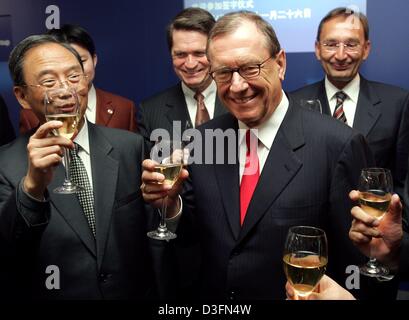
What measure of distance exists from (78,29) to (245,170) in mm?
1889

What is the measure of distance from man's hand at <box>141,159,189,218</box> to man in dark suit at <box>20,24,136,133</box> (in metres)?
1.54

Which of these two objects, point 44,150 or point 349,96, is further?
point 349,96

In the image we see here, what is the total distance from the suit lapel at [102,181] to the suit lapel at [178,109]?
3.83 feet

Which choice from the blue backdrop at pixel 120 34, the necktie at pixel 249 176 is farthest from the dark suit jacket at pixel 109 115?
the necktie at pixel 249 176

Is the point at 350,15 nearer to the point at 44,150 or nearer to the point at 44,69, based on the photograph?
the point at 44,69

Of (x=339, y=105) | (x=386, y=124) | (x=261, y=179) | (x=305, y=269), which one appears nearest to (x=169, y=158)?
(x=261, y=179)

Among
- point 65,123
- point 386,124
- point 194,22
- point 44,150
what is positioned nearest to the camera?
point 44,150

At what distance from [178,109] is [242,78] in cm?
143

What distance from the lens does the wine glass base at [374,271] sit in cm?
190

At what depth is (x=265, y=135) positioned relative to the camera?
2080mm

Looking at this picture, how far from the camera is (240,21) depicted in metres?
2.04

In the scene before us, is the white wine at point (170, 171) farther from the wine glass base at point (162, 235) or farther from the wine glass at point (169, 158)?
the wine glass base at point (162, 235)

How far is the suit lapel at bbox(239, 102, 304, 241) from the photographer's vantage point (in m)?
1.95
